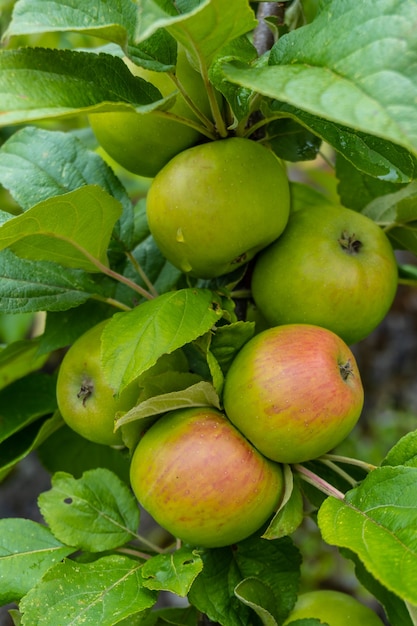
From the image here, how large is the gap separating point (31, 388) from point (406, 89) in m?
0.71

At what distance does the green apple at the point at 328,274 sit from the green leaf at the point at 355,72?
25 centimetres

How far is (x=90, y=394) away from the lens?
2.60ft

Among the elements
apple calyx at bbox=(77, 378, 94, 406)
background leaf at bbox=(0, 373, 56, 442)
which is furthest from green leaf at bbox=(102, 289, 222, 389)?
background leaf at bbox=(0, 373, 56, 442)

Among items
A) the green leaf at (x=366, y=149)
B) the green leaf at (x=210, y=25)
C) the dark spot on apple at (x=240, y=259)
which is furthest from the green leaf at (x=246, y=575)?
the green leaf at (x=210, y=25)

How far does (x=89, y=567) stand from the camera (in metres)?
0.75

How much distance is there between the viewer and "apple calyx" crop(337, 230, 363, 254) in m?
0.80

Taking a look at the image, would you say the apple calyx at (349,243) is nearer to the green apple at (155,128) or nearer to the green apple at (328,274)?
the green apple at (328,274)

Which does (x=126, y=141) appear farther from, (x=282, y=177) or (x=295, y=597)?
(x=295, y=597)

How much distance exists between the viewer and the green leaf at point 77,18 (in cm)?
59

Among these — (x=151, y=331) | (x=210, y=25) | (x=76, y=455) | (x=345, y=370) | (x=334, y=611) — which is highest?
(x=210, y=25)

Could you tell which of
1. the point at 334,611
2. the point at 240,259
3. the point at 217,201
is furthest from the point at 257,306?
the point at 334,611

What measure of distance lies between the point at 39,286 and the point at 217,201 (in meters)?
0.27

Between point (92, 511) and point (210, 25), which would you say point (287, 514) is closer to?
point (92, 511)

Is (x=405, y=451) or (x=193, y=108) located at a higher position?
(x=193, y=108)
